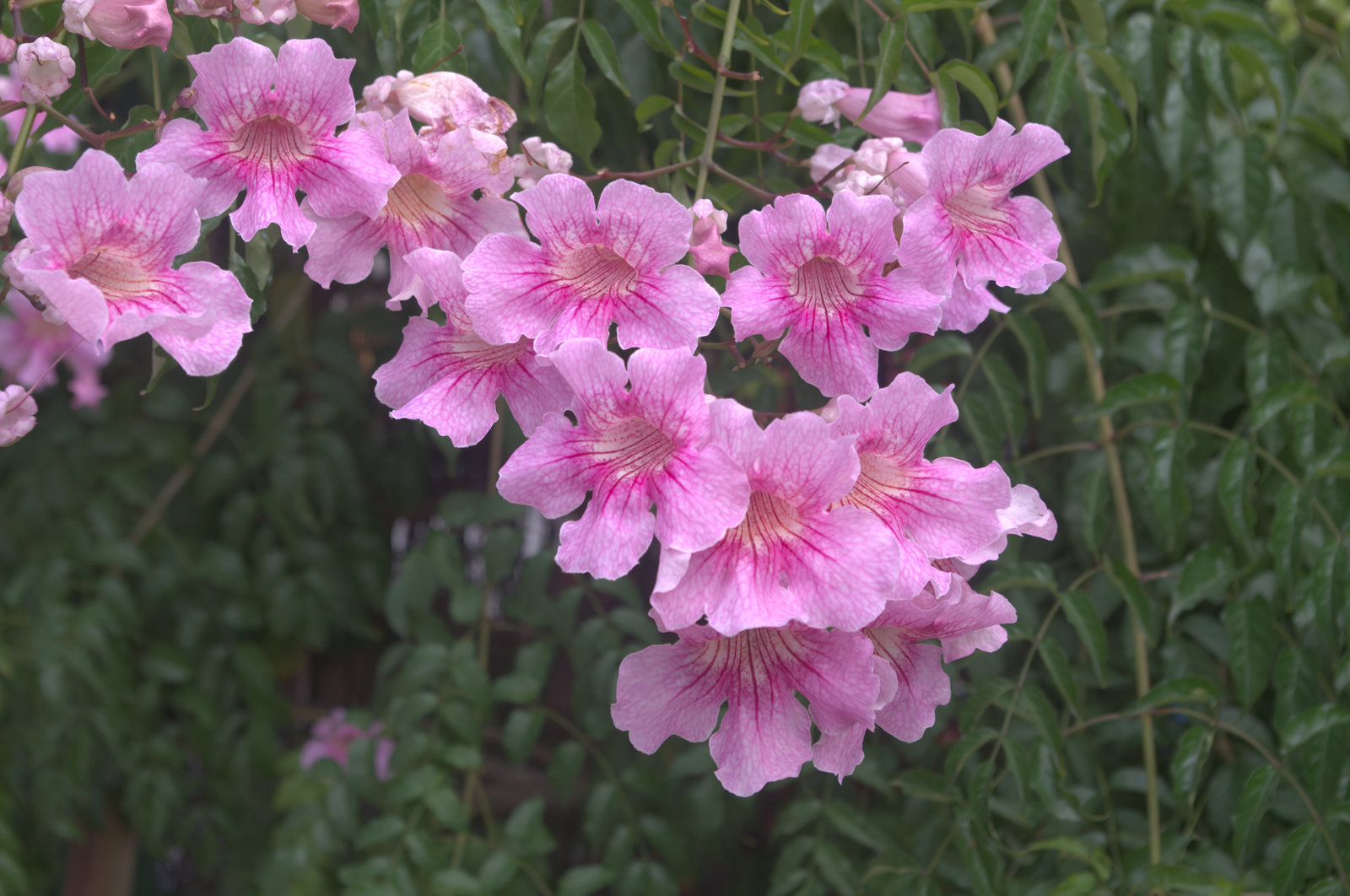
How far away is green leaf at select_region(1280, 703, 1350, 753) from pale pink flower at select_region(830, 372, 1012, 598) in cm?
60

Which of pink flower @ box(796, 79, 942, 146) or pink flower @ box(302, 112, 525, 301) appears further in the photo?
pink flower @ box(796, 79, 942, 146)

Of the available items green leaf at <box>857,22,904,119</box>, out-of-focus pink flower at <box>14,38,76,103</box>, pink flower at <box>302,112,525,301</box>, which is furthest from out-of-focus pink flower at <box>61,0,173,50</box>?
green leaf at <box>857,22,904,119</box>

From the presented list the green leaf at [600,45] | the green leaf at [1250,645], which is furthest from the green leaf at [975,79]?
the green leaf at [1250,645]

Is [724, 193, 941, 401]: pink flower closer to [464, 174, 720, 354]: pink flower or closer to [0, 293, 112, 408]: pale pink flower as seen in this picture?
[464, 174, 720, 354]: pink flower

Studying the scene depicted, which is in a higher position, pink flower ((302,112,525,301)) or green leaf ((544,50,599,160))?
pink flower ((302,112,525,301))

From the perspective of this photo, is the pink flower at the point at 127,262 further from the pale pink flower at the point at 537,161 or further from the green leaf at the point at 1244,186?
the green leaf at the point at 1244,186

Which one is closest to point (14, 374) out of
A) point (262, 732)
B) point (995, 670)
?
point (262, 732)

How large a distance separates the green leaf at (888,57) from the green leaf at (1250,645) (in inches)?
25.6

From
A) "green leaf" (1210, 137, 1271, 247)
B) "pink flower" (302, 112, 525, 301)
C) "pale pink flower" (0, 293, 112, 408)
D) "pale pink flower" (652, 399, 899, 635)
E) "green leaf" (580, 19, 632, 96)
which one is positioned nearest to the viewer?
"pale pink flower" (652, 399, 899, 635)

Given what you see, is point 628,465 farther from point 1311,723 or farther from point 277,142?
point 1311,723

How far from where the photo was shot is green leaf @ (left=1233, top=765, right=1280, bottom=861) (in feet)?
3.07

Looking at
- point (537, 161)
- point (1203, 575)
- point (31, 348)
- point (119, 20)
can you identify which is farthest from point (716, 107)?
point (31, 348)

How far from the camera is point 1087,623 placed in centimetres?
100

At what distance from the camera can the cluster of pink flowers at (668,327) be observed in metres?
0.49
